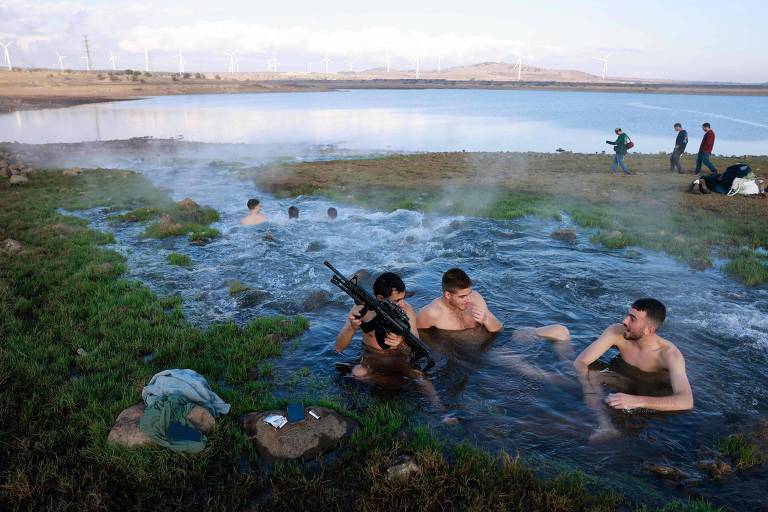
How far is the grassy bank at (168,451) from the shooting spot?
4.57 m

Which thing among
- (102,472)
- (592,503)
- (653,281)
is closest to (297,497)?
(102,472)

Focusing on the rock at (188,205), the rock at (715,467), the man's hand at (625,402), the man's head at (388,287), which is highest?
the man's head at (388,287)

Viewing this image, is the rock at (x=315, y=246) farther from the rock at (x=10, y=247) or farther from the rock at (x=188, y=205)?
the rock at (x=10, y=247)

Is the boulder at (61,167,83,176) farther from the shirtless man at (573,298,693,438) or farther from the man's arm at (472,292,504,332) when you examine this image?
the shirtless man at (573,298,693,438)

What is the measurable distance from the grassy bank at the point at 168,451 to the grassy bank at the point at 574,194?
341 inches

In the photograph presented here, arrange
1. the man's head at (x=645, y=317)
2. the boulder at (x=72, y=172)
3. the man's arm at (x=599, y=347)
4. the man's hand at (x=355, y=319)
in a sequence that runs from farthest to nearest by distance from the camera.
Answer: the boulder at (x=72, y=172), the man's arm at (x=599, y=347), the man's hand at (x=355, y=319), the man's head at (x=645, y=317)

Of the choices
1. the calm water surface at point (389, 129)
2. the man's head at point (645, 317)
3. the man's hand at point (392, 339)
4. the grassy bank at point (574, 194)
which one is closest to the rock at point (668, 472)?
the man's head at point (645, 317)

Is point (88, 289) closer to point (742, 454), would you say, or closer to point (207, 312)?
point (207, 312)

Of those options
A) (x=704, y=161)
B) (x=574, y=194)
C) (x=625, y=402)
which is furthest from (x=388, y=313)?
(x=704, y=161)

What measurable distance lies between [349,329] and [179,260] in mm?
6469

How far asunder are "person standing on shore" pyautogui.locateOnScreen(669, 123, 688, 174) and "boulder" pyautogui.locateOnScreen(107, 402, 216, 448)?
22219 mm

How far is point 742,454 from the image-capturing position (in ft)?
17.1

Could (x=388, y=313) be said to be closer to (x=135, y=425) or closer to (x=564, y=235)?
(x=135, y=425)

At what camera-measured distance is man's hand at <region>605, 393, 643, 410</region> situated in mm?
6023
